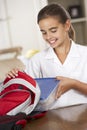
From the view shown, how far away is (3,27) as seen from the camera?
15.0ft

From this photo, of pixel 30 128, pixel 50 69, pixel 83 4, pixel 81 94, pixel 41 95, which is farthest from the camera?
pixel 83 4

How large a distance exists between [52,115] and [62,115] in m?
0.04

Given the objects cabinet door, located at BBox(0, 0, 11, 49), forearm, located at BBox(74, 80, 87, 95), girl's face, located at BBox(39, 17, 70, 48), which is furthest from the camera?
cabinet door, located at BBox(0, 0, 11, 49)

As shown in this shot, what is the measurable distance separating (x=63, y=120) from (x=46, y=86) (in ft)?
0.56

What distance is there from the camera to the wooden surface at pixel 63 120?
33.5 inches

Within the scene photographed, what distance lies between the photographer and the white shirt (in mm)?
1180

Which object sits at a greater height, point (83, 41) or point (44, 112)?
point (44, 112)

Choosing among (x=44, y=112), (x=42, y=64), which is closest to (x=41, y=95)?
(x=44, y=112)

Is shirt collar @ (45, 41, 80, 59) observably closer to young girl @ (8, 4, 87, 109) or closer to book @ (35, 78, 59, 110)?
young girl @ (8, 4, 87, 109)

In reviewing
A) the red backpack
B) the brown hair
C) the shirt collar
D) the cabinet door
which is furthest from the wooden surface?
the cabinet door

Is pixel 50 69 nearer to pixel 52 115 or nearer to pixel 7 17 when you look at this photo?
pixel 52 115

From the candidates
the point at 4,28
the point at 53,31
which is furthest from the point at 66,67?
the point at 4,28

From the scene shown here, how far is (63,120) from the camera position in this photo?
0.91 m

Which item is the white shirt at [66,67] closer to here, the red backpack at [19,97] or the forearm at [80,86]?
the forearm at [80,86]
